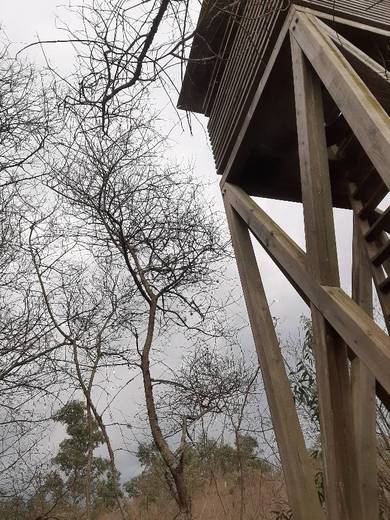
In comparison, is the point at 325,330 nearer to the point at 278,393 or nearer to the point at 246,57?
the point at 278,393

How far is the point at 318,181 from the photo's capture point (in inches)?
100

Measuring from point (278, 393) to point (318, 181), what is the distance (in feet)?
4.52

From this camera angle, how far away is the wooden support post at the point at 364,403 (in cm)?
274

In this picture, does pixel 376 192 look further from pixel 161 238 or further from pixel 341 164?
pixel 161 238

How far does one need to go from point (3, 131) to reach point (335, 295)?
3892 millimetres

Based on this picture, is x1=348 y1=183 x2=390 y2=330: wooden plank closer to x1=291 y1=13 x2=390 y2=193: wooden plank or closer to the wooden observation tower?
the wooden observation tower

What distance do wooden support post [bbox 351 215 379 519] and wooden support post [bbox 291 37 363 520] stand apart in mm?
207

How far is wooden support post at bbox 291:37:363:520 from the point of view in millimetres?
2225

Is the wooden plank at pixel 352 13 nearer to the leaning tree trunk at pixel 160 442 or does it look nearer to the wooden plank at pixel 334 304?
the wooden plank at pixel 334 304

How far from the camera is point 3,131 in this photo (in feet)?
15.4

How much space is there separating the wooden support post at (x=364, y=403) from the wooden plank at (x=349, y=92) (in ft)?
5.10

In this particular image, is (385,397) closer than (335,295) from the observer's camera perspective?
No

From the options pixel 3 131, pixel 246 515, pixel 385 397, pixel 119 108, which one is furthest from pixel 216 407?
pixel 119 108

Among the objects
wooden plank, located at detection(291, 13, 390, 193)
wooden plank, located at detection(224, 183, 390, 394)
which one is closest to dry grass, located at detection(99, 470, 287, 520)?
wooden plank, located at detection(224, 183, 390, 394)
